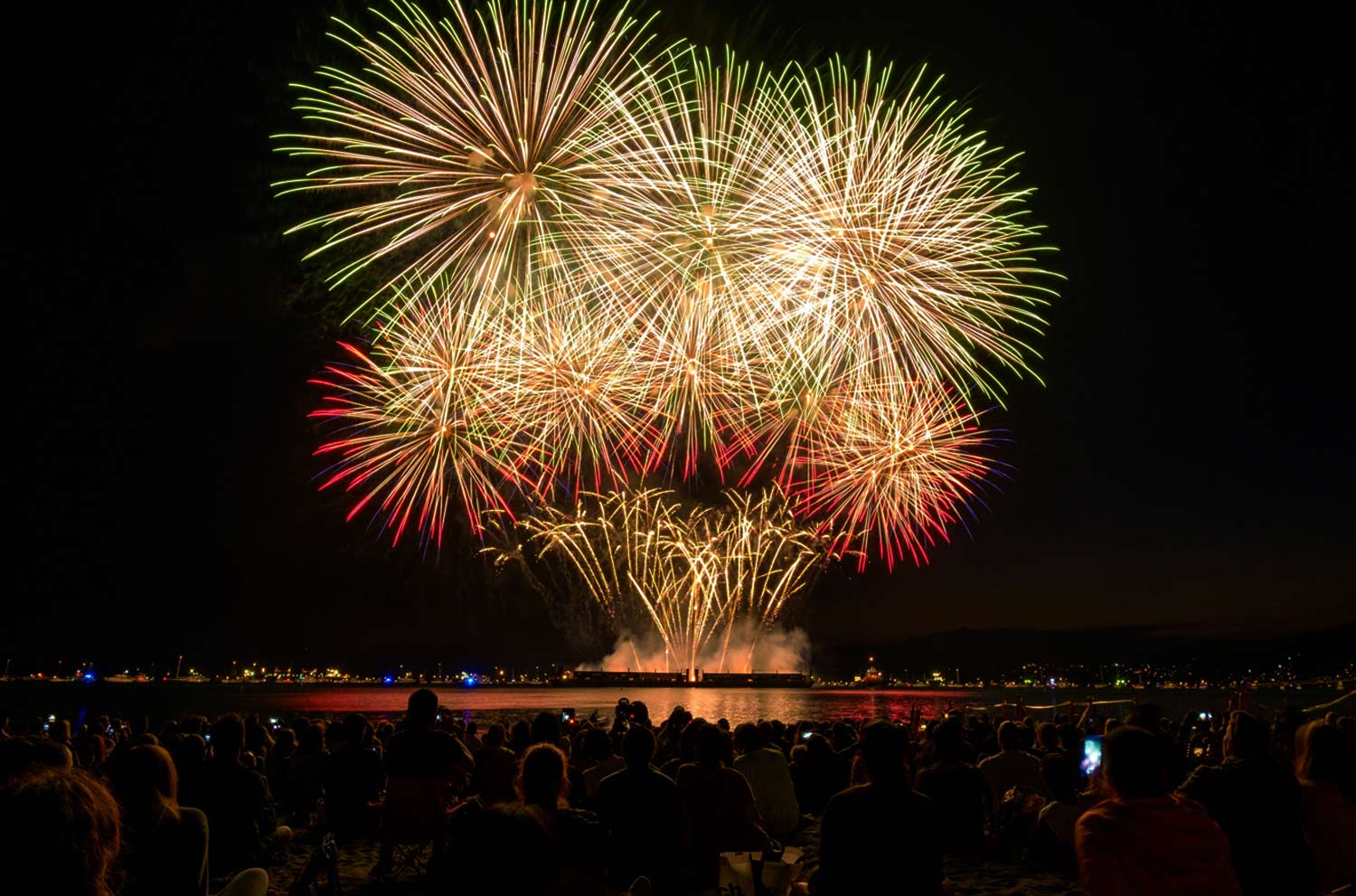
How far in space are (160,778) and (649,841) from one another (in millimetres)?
2791

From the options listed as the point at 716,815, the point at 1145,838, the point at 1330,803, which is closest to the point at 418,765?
the point at 716,815

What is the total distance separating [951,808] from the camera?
7.60 meters

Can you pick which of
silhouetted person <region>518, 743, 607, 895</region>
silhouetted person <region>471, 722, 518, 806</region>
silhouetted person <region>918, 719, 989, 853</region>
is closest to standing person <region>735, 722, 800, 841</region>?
silhouetted person <region>918, 719, 989, 853</region>

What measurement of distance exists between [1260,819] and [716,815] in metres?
3.38

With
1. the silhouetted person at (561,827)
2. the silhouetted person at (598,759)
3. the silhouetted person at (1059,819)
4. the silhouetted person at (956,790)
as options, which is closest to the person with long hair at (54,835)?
the silhouetted person at (561,827)

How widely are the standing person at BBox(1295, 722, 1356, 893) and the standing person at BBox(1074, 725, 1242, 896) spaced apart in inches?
70.2

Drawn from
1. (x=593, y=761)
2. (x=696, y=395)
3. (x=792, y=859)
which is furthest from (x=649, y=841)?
(x=696, y=395)

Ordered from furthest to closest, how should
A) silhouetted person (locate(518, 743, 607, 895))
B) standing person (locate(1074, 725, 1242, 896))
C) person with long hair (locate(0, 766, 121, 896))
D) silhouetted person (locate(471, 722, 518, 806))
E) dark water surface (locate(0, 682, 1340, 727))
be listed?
dark water surface (locate(0, 682, 1340, 727)) < silhouetted person (locate(471, 722, 518, 806)) < silhouetted person (locate(518, 743, 607, 895)) < standing person (locate(1074, 725, 1242, 896)) < person with long hair (locate(0, 766, 121, 896))

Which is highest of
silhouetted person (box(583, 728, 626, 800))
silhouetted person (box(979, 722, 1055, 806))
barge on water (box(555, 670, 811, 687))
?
silhouetted person (box(583, 728, 626, 800))

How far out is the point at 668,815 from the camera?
224 inches

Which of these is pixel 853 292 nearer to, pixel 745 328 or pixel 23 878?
pixel 745 328

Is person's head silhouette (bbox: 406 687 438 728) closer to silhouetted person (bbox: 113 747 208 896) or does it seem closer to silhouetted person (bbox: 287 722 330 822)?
silhouetted person (bbox: 113 747 208 896)

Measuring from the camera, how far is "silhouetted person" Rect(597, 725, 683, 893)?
560 centimetres

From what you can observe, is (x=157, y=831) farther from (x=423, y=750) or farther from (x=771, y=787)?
(x=771, y=787)
